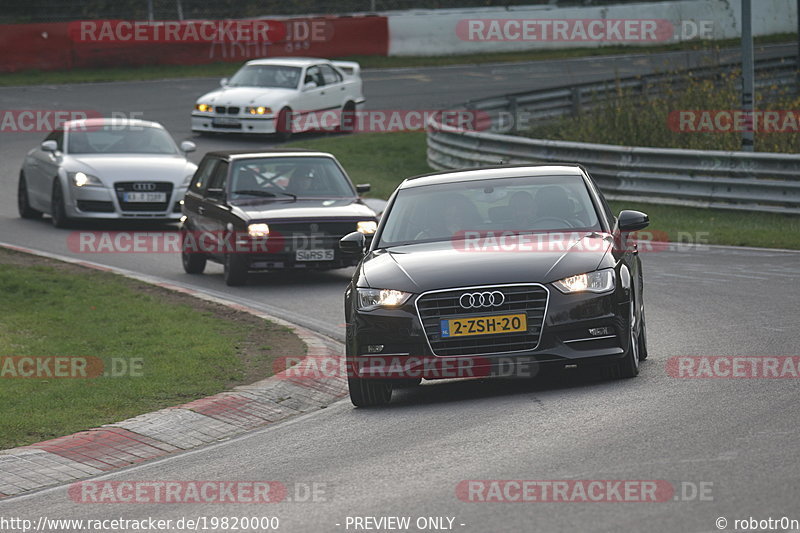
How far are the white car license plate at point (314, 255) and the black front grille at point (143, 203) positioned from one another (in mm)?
5651

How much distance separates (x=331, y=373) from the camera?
11.3m

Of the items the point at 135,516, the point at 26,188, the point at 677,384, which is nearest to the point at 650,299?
the point at 677,384

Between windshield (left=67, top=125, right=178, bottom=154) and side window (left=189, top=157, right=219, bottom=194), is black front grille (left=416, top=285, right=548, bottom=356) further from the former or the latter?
windshield (left=67, top=125, right=178, bottom=154)

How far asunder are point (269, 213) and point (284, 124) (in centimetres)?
1517

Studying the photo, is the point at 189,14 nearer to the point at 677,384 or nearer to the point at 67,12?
the point at 67,12

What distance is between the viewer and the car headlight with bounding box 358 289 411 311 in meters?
9.56

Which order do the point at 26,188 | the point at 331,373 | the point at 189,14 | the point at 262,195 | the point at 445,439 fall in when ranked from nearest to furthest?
1. the point at 445,439
2. the point at 331,373
3. the point at 262,195
4. the point at 26,188
5. the point at 189,14

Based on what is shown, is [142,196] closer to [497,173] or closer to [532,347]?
[497,173]

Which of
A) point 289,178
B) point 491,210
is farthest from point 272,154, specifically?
point 491,210

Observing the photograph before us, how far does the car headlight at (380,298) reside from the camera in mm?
9562

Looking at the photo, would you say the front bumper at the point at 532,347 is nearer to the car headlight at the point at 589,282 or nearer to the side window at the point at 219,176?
the car headlight at the point at 589,282

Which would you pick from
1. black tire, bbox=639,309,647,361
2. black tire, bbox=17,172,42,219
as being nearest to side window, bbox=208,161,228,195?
black tire, bbox=17,172,42,219

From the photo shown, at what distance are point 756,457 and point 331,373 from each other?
4691 millimetres

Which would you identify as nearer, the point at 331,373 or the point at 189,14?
the point at 331,373
